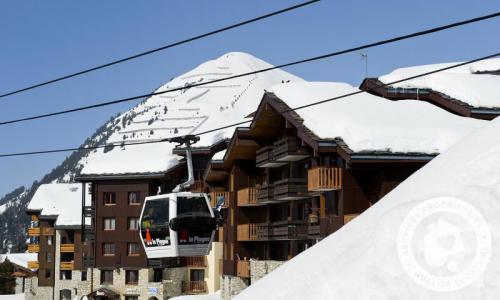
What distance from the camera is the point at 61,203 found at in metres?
85.1

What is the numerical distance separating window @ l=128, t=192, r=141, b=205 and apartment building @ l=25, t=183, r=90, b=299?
12631 mm

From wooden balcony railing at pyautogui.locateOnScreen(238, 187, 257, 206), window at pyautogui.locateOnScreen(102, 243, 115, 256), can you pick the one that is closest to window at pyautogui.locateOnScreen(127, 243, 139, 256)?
window at pyautogui.locateOnScreen(102, 243, 115, 256)

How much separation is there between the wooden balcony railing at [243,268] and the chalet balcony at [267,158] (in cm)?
642

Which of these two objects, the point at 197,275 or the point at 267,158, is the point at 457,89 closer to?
the point at 267,158

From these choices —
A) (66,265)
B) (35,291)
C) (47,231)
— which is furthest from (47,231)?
(35,291)

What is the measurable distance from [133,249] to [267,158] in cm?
2759

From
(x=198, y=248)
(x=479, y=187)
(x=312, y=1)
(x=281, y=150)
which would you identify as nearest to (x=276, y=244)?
(x=281, y=150)

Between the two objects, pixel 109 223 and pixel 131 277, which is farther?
pixel 109 223

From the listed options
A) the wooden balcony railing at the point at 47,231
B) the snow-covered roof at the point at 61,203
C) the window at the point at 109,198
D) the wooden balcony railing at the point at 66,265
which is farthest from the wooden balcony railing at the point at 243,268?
the wooden balcony railing at the point at 47,231

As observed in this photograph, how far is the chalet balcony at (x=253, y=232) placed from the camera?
4381 centimetres

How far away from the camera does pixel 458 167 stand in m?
8.18

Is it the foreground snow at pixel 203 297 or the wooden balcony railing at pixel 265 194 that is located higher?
the wooden balcony railing at pixel 265 194

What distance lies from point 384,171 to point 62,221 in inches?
2071

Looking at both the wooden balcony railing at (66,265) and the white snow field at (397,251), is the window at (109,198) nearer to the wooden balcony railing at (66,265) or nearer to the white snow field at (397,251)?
the wooden balcony railing at (66,265)
